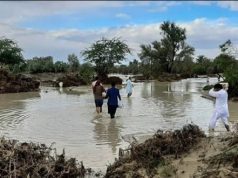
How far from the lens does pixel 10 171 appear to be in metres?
8.19

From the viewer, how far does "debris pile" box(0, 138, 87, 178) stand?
8383 millimetres

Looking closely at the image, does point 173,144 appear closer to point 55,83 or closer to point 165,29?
point 55,83

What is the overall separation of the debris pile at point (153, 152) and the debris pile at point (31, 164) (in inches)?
29.9

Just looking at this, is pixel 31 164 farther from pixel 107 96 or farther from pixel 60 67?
pixel 60 67

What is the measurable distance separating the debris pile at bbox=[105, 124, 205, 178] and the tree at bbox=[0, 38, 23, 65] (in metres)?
52.4

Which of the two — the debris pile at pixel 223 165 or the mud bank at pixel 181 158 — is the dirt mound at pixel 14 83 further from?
the debris pile at pixel 223 165

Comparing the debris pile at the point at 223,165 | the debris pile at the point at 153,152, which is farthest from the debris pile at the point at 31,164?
the debris pile at the point at 223,165

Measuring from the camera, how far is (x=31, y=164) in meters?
8.73

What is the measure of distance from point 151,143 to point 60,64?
67.3 metres

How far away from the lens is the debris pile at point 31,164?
838 centimetres

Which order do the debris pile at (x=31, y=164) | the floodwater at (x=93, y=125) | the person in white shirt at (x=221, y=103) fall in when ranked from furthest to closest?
1. the person in white shirt at (x=221, y=103)
2. the floodwater at (x=93, y=125)
3. the debris pile at (x=31, y=164)

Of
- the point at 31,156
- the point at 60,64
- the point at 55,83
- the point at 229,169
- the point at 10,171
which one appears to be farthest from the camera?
the point at 60,64

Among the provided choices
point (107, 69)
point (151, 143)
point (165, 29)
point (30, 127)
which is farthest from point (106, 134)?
point (165, 29)

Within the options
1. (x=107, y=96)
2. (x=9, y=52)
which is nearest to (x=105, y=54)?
(x=9, y=52)
